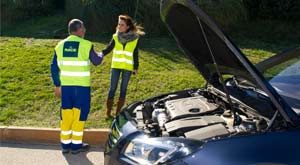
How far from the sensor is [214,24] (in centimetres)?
328

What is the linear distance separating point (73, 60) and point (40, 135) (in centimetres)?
115

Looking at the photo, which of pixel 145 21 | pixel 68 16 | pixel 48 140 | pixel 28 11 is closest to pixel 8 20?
pixel 28 11

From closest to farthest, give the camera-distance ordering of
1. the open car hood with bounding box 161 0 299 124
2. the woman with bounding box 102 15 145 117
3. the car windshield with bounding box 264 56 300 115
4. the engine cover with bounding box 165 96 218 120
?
the open car hood with bounding box 161 0 299 124 → the car windshield with bounding box 264 56 300 115 → the engine cover with bounding box 165 96 218 120 → the woman with bounding box 102 15 145 117

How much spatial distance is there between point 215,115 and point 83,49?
7.55ft

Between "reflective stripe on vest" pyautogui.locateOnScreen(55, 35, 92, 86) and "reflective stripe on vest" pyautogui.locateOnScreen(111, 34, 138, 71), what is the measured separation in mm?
1087

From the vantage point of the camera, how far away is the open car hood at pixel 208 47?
3.21 m

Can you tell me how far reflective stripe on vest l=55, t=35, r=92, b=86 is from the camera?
5.54 meters

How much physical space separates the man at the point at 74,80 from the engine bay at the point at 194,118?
4.53ft

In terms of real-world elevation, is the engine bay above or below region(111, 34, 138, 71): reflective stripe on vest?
above

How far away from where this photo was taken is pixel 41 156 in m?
5.56

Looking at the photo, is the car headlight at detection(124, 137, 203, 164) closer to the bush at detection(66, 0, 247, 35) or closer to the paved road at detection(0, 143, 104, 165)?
the paved road at detection(0, 143, 104, 165)

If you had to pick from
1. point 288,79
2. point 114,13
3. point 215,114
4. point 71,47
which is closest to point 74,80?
point 71,47

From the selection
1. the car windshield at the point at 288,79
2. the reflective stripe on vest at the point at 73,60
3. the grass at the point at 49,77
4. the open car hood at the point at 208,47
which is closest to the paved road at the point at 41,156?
the grass at the point at 49,77

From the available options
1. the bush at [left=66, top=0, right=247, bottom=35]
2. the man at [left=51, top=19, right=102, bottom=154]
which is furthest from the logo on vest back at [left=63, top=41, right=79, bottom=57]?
the bush at [left=66, top=0, right=247, bottom=35]
